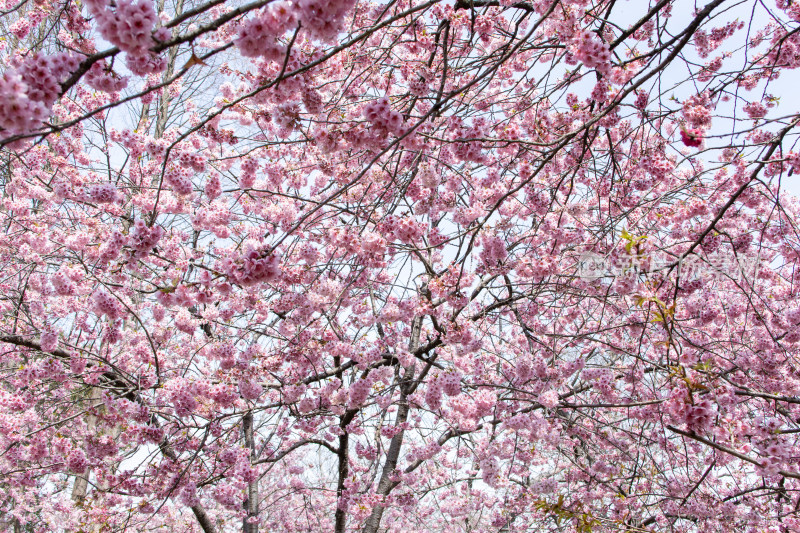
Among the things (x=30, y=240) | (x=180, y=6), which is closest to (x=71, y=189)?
(x=30, y=240)

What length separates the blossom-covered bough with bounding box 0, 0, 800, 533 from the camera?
2.28 metres

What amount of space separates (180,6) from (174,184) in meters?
6.36

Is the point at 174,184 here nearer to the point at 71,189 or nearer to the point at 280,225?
the point at 280,225

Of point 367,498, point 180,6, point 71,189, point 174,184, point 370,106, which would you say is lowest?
point 367,498

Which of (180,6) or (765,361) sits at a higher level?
(180,6)

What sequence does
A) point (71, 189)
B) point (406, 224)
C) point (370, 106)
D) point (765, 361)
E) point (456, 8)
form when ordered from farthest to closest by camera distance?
1. point (71, 189)
2. point (765, 361)
3. point (456, 8)
4. point (406, 224)
5. point (370, 106)

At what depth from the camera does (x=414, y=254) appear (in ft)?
15.0

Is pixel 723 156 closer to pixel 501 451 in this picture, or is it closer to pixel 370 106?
pixel 501 451

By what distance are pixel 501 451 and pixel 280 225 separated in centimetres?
345

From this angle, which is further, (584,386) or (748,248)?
(584,386)

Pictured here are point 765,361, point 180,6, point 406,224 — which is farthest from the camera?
point 180,6

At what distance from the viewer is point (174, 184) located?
345 centimetres

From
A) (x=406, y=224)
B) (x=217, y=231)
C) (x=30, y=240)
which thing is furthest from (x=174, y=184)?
(x=30, y=240)

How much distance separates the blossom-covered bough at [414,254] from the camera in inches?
89.9
